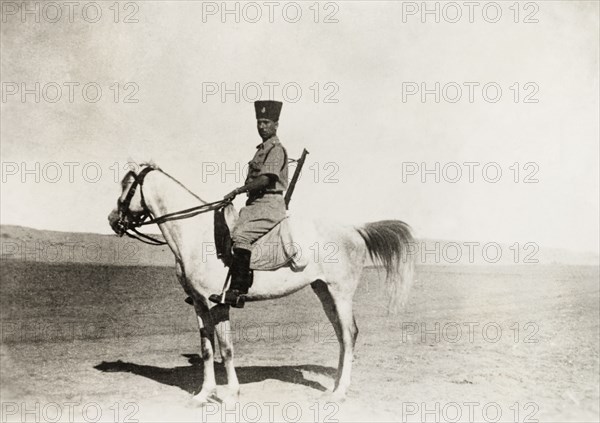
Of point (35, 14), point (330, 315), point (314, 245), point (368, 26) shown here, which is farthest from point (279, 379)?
point (35, 14)

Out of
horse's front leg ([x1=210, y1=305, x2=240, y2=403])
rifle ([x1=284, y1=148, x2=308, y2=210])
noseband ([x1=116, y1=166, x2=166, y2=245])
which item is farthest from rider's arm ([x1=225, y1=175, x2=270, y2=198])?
horse's front leg ([x1=210, y1=305, x2=240, y2=403])

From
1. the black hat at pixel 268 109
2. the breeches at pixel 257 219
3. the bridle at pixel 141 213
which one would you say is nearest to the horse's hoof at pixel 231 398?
the breeches at pixel 257 219

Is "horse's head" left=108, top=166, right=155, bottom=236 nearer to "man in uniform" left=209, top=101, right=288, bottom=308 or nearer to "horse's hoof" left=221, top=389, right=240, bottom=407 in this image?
"man in uniform" left=209, top=101, right=288, bottom=308

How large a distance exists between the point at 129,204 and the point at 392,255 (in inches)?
107

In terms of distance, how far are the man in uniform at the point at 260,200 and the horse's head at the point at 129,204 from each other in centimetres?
80

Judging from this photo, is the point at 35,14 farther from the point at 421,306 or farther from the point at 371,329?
the point at 421,306

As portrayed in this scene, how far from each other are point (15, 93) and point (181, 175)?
6.65 ft

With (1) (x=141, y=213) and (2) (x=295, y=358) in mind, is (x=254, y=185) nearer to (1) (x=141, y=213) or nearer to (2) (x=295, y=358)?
(1) (x=141, y=213)

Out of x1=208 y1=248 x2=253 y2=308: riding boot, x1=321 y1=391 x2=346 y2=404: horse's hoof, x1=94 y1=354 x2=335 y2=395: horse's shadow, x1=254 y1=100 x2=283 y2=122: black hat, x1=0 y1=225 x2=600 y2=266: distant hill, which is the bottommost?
x1=321 y1=391 x2=346 y2=404: horse's hoof

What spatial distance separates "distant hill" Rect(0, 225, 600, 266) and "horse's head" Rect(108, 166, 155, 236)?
7.43 feet

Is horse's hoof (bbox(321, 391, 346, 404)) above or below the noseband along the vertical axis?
below

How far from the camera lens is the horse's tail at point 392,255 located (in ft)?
21.9

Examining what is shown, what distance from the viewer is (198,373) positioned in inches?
269

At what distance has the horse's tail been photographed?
666 cm
